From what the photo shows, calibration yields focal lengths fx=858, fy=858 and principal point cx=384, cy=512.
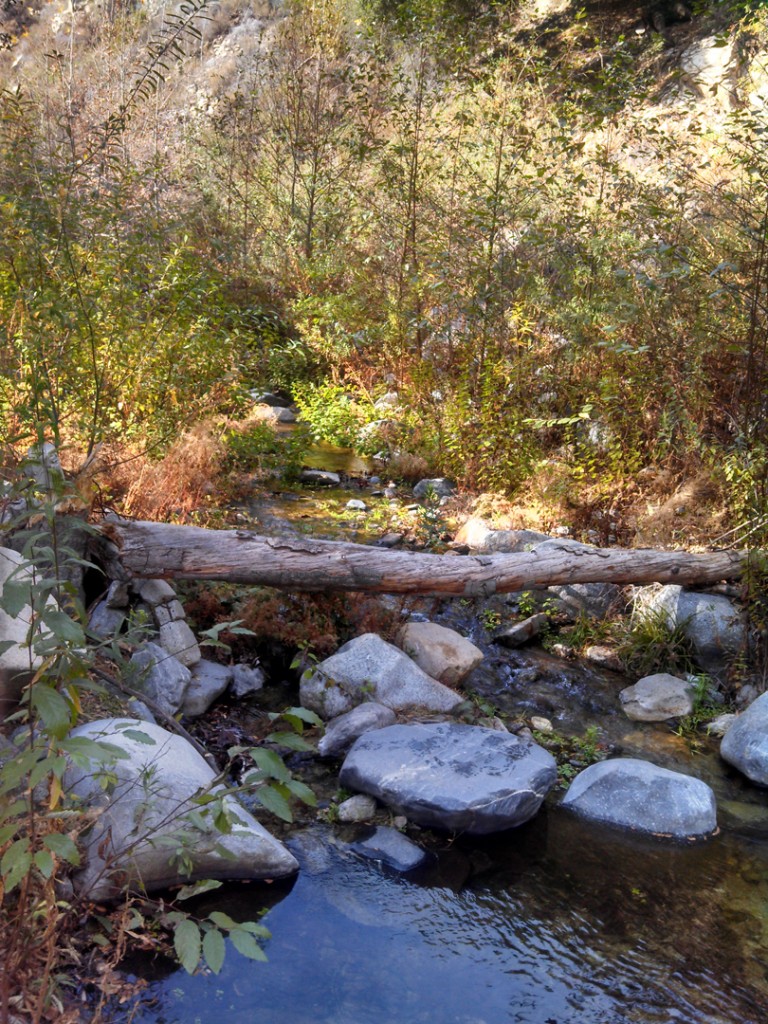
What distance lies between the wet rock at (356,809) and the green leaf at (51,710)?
2.28m

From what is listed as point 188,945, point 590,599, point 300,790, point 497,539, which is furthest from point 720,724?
point 188,945

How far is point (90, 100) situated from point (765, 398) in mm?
13188

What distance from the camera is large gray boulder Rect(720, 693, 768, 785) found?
463 cm

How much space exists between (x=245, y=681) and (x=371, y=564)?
1037mm

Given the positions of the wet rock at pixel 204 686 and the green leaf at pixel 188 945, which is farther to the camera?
the wet rock at pixel 204 686

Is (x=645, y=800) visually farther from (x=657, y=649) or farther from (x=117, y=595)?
(x=117, y=595)

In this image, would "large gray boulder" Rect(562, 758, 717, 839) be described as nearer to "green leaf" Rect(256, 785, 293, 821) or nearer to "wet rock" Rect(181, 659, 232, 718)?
"wet rock" Rect(181, 659, 232, 718)

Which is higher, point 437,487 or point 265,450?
point 265,450

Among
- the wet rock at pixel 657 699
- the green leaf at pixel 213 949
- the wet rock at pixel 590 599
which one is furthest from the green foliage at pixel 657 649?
the green leaf at pixel 213 949

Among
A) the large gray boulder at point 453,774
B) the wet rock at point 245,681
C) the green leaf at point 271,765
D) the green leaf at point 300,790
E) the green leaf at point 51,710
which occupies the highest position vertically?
the green leaf at point 51,710

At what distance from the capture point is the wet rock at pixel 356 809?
160 inches

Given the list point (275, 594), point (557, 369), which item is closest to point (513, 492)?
point (557, 369)

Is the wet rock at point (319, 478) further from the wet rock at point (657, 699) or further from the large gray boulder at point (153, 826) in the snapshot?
the large gray boulder at point (153, 826)

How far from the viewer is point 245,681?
5164 millimetres
